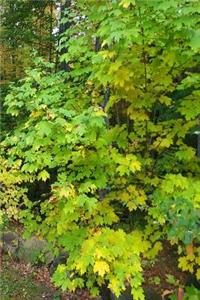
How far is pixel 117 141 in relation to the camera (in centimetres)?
405

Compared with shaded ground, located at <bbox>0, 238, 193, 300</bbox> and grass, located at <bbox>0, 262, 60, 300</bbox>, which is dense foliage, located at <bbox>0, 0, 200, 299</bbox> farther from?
grass, located at <bbox>0, 262, 60, 300</bbox>

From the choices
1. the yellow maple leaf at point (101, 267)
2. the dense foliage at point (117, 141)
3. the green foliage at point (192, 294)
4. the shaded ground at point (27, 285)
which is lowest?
the shaded ground at point (27, 285)

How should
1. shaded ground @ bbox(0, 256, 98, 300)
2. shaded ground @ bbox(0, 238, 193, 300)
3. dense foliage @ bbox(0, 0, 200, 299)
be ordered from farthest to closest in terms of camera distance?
shaded ground @ bbox(0, 256, 98, 300), shaded ground @ bbox(0, 238, 193, 300), dense foliage @ bbox(0, 0, 200, 299)

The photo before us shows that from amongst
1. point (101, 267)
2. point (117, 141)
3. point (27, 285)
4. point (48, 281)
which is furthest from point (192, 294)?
point (27, 285)

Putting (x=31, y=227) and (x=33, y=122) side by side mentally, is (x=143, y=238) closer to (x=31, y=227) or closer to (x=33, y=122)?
(x=31, y=227)

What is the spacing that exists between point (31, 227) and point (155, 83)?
215 cm

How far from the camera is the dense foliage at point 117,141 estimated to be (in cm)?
329

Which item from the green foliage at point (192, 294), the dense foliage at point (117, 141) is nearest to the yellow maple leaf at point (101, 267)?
the dense foliage at point (117, 141)

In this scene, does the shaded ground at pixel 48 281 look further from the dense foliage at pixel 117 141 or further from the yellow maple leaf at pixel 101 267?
the yellow maple leaf at pixel 101 267

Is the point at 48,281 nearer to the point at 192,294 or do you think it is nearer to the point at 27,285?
the point at 27,285

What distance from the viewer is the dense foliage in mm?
3285

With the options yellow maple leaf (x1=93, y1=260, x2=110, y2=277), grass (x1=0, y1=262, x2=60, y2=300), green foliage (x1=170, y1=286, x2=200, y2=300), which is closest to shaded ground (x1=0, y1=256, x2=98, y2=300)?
grass (x1=0, y1=262, x2=60, y2=300)

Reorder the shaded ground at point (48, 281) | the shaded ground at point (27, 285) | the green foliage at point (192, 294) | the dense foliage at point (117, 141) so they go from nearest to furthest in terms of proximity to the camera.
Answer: the dense foliage at point (117, 141), the green foliage at point (192, 294), the shaded ground at point (48, 281), the shaded ground at point (27, 285)

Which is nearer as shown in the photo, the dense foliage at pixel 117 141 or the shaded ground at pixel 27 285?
the dense foliage at pixel 117 141
